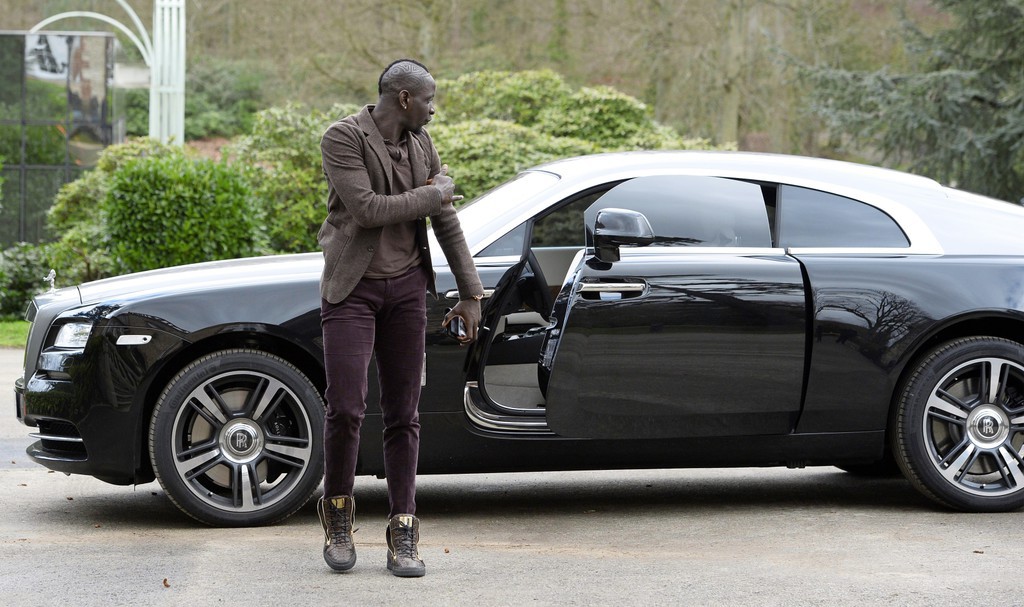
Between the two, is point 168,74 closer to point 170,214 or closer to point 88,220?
point 88,220

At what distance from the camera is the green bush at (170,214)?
1423 cm

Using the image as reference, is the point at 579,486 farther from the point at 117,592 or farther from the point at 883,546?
the point at 117,592

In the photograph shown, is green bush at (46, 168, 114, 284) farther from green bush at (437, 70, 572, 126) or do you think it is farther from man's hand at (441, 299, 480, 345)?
man's hand at (441, 299, 480, 345)

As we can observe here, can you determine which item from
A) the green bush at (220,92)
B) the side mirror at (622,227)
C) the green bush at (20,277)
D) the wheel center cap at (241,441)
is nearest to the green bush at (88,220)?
the green bush at (20,277)

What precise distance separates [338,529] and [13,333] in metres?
10.6

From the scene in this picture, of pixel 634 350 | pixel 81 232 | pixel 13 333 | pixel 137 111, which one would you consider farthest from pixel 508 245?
pixel 137 111

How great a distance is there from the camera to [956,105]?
2117 centimetres

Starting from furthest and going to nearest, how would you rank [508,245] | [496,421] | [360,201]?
[508,245]
[496,421]
[360,201]

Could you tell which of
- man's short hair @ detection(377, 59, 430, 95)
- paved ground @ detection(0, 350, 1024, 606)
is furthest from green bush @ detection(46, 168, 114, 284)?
man's short hair @ detection(377, 59, 430, 95)

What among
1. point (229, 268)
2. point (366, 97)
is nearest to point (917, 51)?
point (366, 97)

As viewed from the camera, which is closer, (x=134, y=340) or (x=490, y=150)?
(x=134, y=340)

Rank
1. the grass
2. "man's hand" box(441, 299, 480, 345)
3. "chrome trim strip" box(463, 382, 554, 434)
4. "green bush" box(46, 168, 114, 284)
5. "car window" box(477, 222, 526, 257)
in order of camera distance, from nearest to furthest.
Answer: "man's hand" box(441, 299, 480, 345), "chrome trim strip" box(463, 382, 554, 434), "car window" box(477, 222, 526, 257), the grass, "green bush" box(46, 168, 114, 284)

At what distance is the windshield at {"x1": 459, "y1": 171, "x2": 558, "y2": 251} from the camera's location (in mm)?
5464

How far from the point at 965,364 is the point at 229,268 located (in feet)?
10.6
